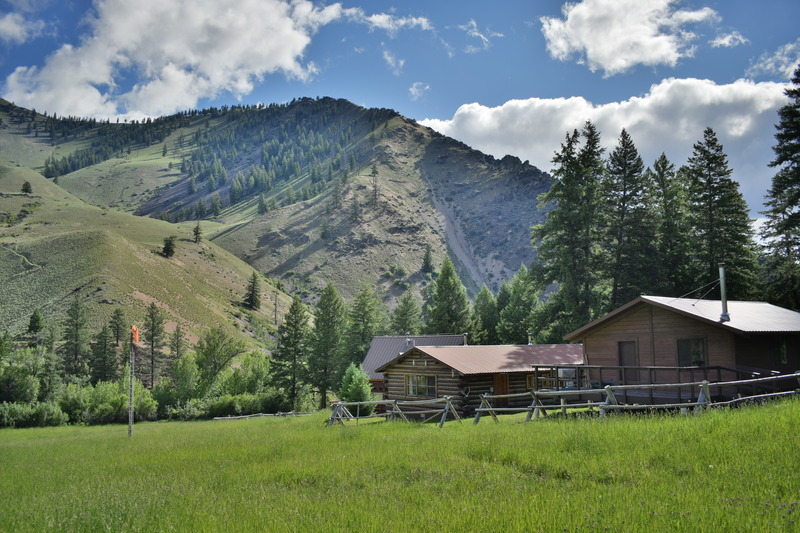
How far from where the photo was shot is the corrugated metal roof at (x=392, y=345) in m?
46.7

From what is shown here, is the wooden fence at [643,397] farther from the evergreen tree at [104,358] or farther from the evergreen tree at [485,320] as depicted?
Result: the evergreen tree at [104,358]

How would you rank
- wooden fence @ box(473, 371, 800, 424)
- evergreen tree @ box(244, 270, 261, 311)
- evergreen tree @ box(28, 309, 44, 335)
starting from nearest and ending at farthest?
1. wooden fence @ box(473, 371, 800, 424)
2. evergreen tree @ box(28, 309, 44, 335)
3. evergreen tree @ box(244, 270, 261, 311)

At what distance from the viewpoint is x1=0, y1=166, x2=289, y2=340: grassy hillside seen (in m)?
87.9

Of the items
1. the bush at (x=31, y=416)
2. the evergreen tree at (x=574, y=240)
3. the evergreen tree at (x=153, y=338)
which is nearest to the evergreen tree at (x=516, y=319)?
the evergreen tree at (x=574, y=240)

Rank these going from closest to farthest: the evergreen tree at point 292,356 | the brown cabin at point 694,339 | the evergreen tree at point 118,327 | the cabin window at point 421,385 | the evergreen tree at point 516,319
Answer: the brown cabin at point 694,339
the cabin window at point 421,385
the evergreen tree at point 292,356
the evergreen tree at point 516,319
the evergreen tree at point 118,327

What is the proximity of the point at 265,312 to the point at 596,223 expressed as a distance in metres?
90.7

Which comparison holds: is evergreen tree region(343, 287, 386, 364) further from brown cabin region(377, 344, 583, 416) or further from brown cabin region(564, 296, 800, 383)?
brown cabin region(564, 296, 800, 383)

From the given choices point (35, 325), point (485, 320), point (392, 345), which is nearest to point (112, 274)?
point (35, 325)

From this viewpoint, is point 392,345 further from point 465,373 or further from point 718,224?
point 718,224

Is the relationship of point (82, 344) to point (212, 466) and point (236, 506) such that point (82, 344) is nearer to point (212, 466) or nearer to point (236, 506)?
point (212, 466)

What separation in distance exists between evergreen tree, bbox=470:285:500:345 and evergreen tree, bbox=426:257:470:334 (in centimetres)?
164

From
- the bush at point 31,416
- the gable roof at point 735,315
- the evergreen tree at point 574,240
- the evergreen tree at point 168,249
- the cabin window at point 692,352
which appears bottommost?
the bush at point 31,416

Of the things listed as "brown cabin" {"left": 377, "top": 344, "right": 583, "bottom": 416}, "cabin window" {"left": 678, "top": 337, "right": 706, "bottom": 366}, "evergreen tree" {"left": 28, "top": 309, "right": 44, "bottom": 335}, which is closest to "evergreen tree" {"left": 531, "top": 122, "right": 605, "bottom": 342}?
"brown cabin" {"left": 377, "top": 344, "right": 583, "bottom": 416}

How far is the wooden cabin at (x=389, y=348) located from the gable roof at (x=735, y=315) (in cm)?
2070
